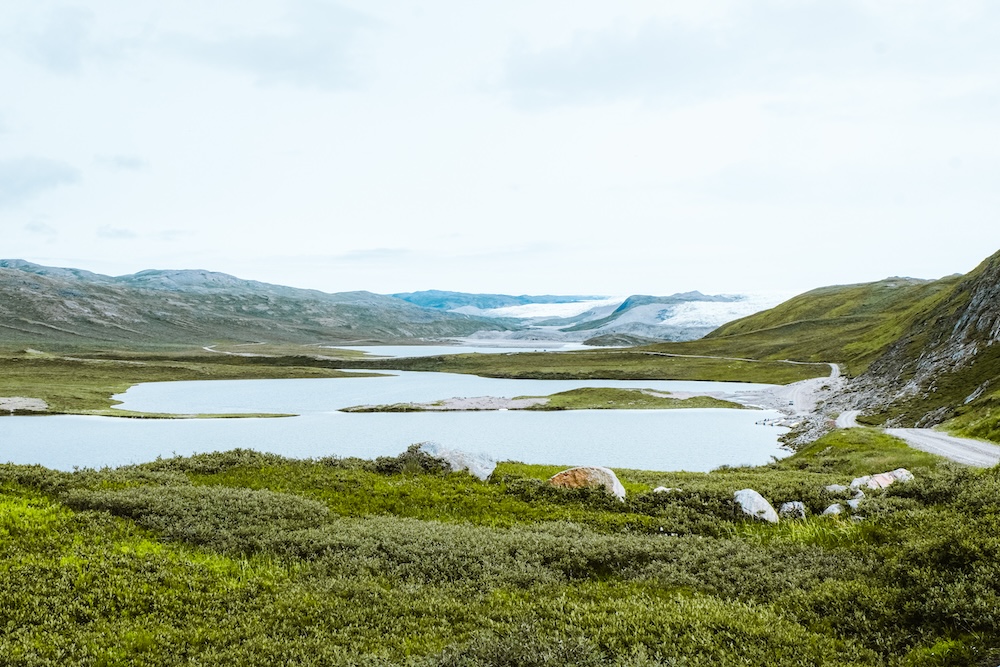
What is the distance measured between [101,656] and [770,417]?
8765 cm

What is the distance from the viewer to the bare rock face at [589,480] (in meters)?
26.3

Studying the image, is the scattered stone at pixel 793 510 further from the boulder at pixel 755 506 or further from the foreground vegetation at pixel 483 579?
the foreground vegetation at pixel 483 579

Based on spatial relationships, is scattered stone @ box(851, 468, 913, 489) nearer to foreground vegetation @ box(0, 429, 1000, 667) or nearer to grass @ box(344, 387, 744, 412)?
foreground vegetation @ box(0, 429, 1000, 667)

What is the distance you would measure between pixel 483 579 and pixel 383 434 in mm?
56441

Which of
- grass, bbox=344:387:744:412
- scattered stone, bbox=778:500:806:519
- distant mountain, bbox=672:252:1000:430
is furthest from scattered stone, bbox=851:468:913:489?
grass, bbox=344:387:744:412

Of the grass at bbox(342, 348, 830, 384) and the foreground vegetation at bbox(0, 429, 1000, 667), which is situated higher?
the foreground vegetation at bbox(0, 429, 1000, 667)

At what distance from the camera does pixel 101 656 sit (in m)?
10.7

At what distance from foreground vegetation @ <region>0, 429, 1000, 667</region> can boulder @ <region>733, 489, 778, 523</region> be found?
0.63 m

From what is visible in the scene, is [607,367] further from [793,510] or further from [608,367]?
[793,510]

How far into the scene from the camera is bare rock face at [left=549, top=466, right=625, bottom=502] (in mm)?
26330

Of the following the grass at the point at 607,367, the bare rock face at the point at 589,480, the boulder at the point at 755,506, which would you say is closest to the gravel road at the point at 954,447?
the boulder at the point at 755,506

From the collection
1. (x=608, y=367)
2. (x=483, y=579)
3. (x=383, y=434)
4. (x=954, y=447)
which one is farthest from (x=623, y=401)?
(x=483, y=579)

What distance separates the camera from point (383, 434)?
228ft

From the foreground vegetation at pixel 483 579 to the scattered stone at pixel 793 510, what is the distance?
1420 millimetres
